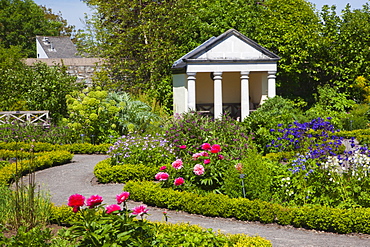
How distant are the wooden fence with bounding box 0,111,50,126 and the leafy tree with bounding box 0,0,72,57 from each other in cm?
2410

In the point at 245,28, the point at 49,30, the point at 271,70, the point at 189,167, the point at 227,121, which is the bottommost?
the point at 189,167

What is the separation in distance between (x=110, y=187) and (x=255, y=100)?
1165 centimetres

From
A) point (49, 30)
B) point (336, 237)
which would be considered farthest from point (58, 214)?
point (49, 30)

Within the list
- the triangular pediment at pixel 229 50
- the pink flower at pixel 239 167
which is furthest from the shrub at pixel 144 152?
the triangular pediment at pixel 229 50

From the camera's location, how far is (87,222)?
4137 mm

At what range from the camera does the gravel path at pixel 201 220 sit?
598 cm

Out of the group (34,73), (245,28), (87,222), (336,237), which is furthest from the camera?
(245,28)

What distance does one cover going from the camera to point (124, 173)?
9617mm

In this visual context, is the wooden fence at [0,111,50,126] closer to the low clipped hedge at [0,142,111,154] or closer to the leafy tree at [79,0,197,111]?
the low clipped hedge at [0,142,111,154]

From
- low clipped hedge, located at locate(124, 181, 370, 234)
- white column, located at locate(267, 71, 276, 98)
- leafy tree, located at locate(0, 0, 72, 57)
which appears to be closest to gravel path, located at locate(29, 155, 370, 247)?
low clipped hedge, located at locate(124, 181, 370, 234)

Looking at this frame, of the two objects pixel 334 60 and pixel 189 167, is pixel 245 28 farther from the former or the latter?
pixel 189 167

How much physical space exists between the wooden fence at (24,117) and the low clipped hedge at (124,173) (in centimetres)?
704

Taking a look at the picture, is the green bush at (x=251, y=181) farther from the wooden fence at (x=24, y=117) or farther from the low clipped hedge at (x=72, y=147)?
the wooden fence at (x=24, y=117)

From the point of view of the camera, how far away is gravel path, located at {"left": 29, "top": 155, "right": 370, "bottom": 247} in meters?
5.98
